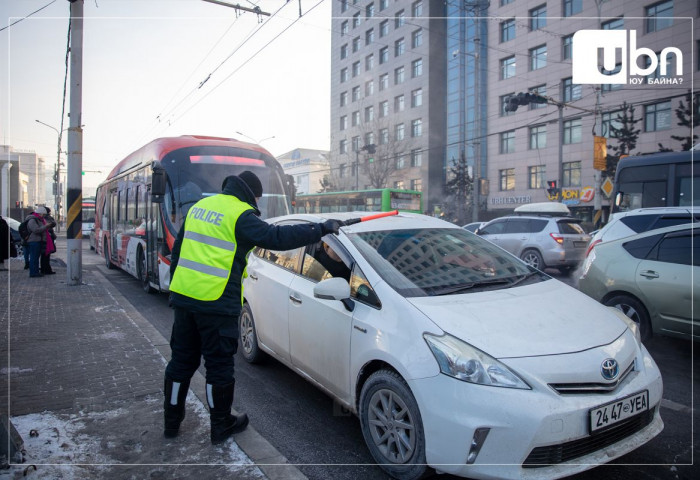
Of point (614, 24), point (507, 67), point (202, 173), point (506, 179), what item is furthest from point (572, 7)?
point (202, 173)

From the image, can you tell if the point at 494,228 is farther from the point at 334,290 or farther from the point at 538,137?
the point at 538,137

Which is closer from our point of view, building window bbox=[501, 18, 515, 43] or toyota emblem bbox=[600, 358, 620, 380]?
toyota emblem bbox=[600, 358, 620, 380]

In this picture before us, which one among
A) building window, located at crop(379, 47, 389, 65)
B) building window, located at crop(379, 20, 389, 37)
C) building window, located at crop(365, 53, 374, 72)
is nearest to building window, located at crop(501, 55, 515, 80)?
building window, located at crop(379, 47, 389, 65)

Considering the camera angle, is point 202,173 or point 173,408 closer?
point 173,408

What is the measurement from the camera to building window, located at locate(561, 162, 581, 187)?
1276 inches

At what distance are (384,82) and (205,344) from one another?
4980 cm

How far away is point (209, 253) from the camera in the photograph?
3.11 m

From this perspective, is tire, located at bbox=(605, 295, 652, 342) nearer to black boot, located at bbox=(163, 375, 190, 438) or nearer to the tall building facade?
black boot, located at bbox=(163, 375, 190, 438)

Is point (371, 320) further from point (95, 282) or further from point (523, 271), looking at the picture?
point (95, 282)

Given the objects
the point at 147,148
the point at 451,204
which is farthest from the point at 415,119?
the point at 147,148

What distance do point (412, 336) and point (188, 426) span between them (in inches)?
72.2

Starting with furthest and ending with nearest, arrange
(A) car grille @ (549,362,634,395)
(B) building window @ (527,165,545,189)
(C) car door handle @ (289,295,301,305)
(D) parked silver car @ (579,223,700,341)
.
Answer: (B) building window @ (527,165,545,189), (D) parked silver car @ (579,223,700,341), (C) car door handle @ (289,295,301,305), (A) car grille @ (549,362,634,395)

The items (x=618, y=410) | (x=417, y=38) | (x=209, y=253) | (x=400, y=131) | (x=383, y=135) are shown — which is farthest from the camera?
(x=383, y=135)

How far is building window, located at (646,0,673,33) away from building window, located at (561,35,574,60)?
5406 mm
